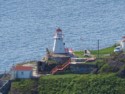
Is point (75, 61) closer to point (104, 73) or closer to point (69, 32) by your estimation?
point (104, 73)

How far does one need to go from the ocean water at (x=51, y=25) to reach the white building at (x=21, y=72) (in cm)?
921

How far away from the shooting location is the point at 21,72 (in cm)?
10088

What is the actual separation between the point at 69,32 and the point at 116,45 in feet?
76.7

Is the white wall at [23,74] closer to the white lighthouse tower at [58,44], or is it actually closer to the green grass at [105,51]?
the white lighthouse tower at [58,44]

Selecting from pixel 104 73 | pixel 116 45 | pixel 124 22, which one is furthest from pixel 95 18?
pixel 104 73

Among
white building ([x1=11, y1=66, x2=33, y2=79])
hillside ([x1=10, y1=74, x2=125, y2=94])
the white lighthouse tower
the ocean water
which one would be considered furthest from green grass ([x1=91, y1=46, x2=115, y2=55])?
the ocean water

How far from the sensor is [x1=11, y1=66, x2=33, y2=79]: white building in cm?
10056

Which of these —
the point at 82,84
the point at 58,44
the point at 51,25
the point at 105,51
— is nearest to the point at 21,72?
the point at 58,44

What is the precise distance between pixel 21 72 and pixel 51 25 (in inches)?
1420

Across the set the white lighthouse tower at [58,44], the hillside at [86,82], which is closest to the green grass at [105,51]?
the white lighthouse tower at [58,44]

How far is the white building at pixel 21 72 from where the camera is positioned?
10056 cm

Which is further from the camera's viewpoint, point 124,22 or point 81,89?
point 124,22

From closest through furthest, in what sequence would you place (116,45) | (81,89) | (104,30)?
(81,89) < (116,45) < (104,30)

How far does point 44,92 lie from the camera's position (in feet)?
324
